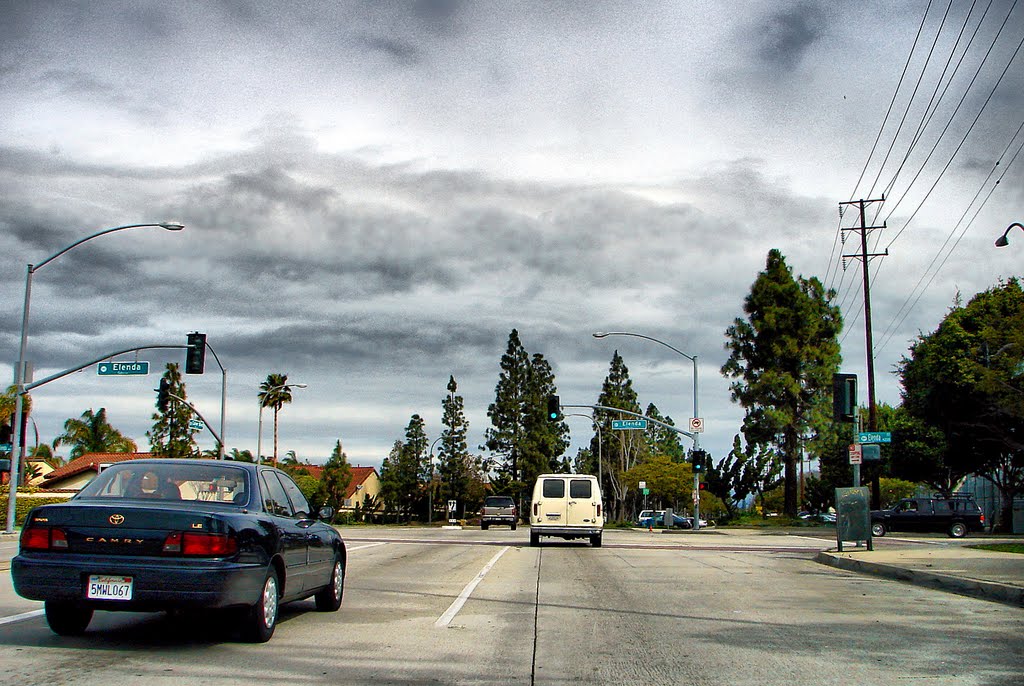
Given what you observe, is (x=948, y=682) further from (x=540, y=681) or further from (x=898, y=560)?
(x=898, y=560)

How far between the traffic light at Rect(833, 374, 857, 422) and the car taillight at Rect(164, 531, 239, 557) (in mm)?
16877

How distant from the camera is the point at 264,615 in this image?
8367 millimetres

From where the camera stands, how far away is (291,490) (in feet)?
33.4

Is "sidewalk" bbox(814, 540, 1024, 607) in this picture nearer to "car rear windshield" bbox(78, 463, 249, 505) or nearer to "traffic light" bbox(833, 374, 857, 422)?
"traffic light" bbox(833, 374, 857, 422)

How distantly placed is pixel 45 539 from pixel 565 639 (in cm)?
470

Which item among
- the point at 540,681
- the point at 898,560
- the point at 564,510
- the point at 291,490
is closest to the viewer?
the point at 540,681

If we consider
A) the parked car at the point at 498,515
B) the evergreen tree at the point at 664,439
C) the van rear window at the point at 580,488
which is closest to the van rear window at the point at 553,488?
the van rear window at the point at 580,488

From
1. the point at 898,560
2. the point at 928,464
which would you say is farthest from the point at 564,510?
the point at 928,464

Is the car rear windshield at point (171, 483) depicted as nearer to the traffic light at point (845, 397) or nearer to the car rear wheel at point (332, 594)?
the car rear wheel at point (332, 594)

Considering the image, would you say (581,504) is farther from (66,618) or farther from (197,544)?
(197,544)

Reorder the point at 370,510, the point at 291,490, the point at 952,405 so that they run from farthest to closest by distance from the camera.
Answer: the point at 370,510
the point at 952,405
the point at 291,490

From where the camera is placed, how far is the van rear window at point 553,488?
1115 inches

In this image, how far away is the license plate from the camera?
756 centimetres

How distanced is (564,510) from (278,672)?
21.4m
